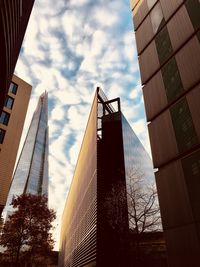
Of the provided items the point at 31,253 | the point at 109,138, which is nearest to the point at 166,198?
the point at 109,138

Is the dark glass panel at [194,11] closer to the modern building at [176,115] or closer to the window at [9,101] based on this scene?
the modern building at [176,115]

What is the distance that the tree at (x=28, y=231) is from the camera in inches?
816

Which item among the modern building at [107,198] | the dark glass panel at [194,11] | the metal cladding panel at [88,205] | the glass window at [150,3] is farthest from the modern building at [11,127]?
the dark glass panel at [194,11]

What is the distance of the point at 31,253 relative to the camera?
859 inches

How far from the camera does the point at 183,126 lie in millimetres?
6016

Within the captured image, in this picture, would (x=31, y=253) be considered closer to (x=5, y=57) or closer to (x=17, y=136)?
(x=17, y=136)

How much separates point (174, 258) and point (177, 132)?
10.6 ft

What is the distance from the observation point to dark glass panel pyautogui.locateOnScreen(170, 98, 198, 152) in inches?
225

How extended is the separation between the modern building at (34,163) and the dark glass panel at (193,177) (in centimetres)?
14840

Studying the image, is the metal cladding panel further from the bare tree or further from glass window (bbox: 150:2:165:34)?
glass window (bbox: 150:2:165:34)

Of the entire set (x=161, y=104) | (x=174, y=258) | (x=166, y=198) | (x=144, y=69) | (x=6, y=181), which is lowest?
(x=174, y=258)

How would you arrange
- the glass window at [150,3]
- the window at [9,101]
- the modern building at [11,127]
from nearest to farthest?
the glass window at [150,3] < the modern building at [11,127] < the window at [9,101]

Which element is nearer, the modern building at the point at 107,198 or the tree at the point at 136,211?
the modern building at the point at 107,198

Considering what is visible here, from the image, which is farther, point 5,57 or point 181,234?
point 5,57
